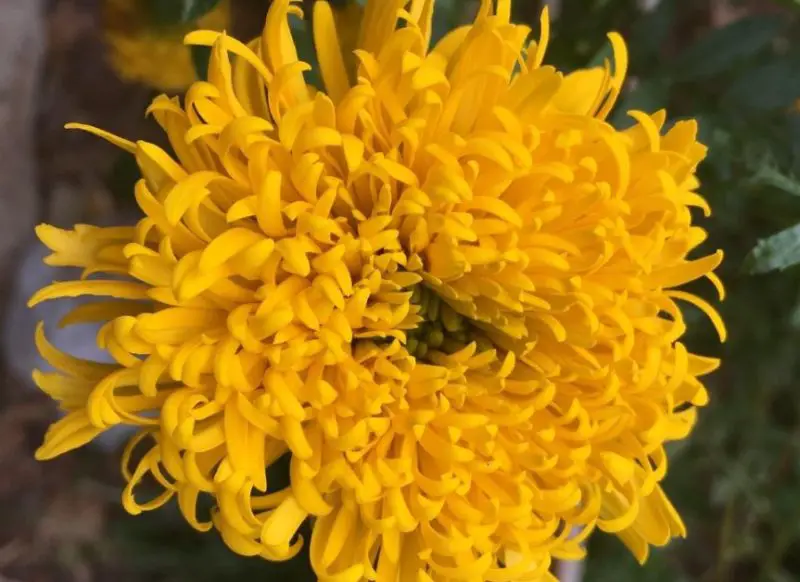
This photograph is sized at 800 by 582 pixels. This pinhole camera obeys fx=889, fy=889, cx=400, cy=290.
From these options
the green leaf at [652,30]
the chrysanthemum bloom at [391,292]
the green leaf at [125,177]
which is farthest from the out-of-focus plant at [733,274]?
the green leaf at [125,177]

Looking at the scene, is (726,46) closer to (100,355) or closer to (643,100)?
(643,100)

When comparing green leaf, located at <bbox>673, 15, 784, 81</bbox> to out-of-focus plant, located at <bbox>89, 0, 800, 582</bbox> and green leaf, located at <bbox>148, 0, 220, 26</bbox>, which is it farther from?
green leaf, located at <bbox>148, 0, 220, 26</bbox>

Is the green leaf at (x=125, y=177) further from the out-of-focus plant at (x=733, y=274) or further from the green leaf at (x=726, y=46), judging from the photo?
the green leaf at (x=726, y=46)

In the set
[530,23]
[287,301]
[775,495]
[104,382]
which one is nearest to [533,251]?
[287,301]

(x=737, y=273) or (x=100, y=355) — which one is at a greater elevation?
(x=737, y=273)

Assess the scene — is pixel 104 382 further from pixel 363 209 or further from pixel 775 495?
pixel 775 495

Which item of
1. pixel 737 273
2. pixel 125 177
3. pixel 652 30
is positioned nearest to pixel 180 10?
pixel 125 177

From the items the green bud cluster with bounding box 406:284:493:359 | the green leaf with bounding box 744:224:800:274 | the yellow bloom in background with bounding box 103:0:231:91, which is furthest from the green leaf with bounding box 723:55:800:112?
the yellow bloom in background with bounding box 103:0:231:91

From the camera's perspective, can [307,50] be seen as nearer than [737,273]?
Yes
